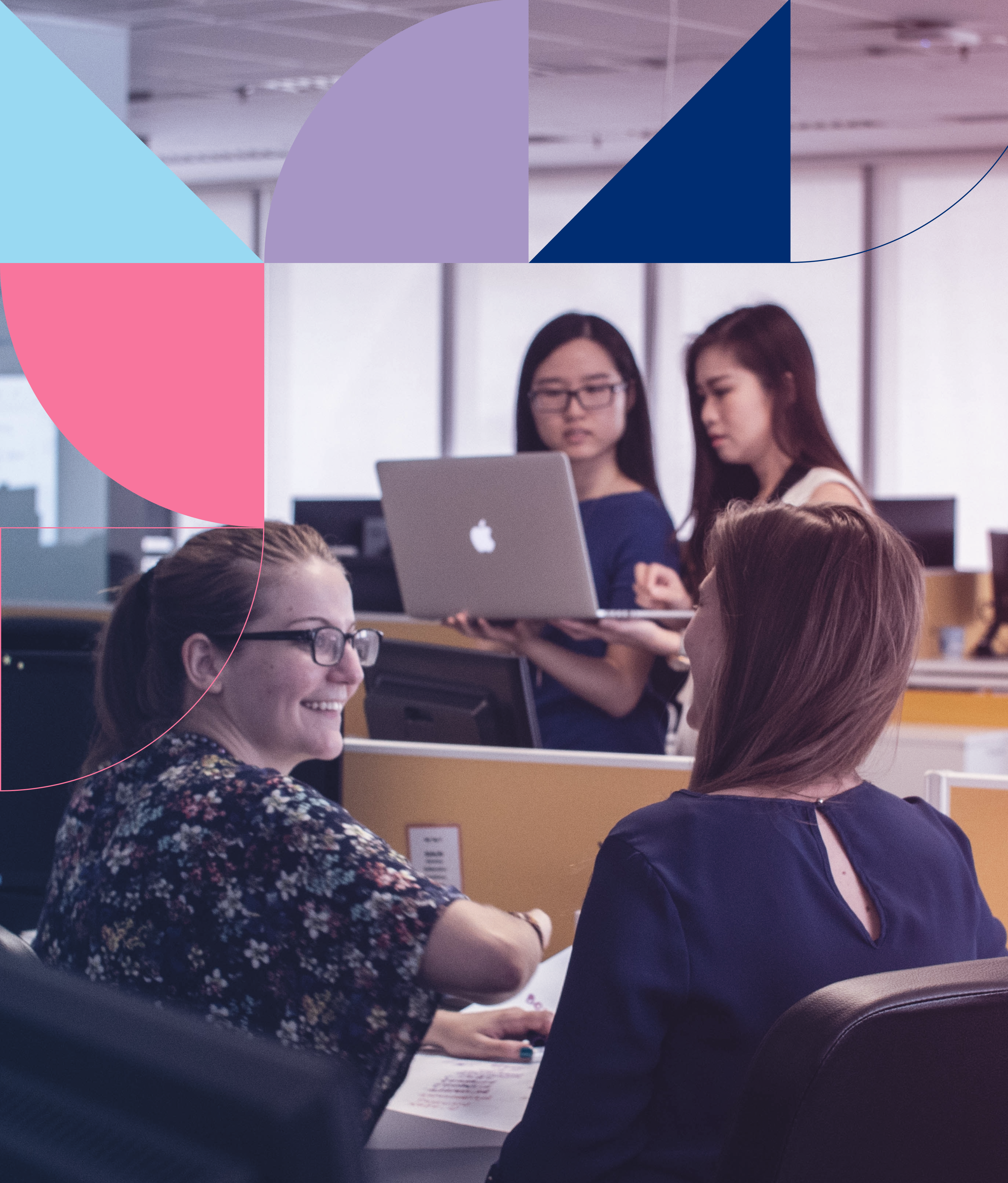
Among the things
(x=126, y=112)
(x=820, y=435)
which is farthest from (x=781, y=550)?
(x=126, y=112)

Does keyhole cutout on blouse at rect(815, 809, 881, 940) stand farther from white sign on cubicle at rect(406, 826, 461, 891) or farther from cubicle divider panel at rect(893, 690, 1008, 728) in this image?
cubicle divider panel at rect(893, 690, 1008, 728)

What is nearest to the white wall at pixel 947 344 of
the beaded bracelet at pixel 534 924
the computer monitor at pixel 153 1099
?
the beaded bracelet at pixel 534 924

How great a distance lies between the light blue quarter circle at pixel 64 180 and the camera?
1.47 metres

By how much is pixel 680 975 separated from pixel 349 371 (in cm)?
636

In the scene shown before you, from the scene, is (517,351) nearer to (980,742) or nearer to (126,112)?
(126,112)

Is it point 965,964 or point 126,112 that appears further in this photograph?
point 126,112

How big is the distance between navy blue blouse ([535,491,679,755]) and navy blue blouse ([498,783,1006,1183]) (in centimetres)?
120

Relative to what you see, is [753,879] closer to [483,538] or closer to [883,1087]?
[883,1087]

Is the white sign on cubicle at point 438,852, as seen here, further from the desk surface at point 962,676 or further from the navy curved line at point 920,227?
the desk surface at point 962,676

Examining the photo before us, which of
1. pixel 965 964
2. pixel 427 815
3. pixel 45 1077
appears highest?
pixel 45 1077

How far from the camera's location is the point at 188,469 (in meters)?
1.88

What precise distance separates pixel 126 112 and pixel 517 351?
268cm

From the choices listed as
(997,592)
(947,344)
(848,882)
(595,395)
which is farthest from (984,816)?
(947,344)

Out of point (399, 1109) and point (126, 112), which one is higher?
point (126, 112)
